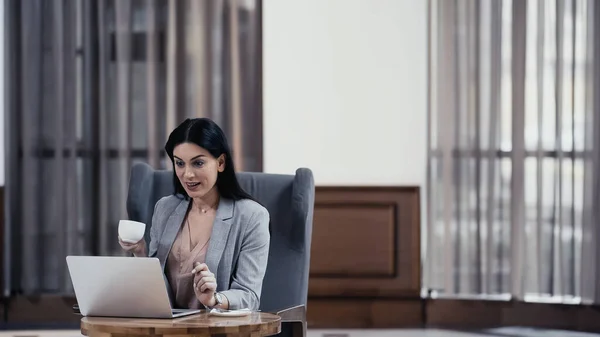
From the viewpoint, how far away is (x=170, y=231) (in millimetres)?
2469

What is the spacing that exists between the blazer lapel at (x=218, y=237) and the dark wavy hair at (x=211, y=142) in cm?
6

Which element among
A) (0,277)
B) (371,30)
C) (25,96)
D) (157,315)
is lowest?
(0,277)

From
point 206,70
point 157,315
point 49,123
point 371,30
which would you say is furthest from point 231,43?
point 157,315

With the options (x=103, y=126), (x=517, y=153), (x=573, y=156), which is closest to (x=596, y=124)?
(x=573, y=156)

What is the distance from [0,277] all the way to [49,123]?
90cm

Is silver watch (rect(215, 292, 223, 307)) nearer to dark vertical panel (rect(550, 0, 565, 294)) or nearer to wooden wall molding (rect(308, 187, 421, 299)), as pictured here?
wooden wall molding (rect(308, 187, 421, 299))

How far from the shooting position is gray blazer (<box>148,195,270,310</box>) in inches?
94.0

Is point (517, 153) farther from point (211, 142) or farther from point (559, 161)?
point (211, 142)

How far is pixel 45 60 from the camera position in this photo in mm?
5016

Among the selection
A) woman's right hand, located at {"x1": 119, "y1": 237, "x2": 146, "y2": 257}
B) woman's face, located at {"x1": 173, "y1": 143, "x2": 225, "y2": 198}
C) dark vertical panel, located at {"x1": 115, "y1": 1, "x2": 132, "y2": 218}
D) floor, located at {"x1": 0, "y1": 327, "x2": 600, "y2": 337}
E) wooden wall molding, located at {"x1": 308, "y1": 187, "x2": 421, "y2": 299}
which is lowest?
floor, located at {"x1": 0, "y1": 327, "x2": 600, "y2": 337}

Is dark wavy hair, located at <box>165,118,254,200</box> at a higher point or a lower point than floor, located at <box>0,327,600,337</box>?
higher

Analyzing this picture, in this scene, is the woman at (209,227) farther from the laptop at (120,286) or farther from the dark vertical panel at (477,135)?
the dark vertical panel at (477,135)

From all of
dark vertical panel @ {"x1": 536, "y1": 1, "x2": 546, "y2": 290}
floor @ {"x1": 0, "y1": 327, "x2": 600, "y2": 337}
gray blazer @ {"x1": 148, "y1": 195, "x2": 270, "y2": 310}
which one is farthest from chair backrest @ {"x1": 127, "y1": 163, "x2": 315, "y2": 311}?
dark vertical panel @ {"x1": 536, "y1": 1, "x2": 546, "y2": 290}

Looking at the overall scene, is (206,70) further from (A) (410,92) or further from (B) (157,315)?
(B) (157,315)
